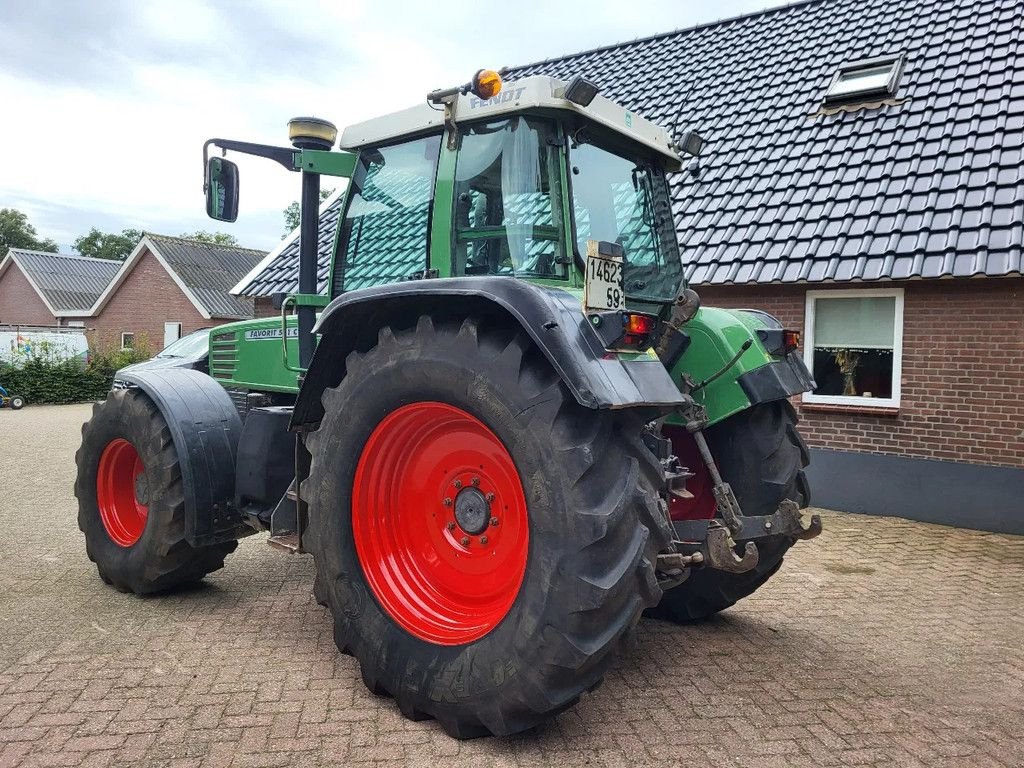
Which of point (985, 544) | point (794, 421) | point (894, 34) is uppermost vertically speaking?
point (894, 34)

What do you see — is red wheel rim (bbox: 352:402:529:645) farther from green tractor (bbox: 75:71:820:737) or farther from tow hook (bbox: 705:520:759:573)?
tow hook (bbox: 705:520:759:573)

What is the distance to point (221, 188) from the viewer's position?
392 centimetres

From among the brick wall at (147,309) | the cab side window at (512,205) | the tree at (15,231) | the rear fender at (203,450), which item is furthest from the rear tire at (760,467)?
the tree at (15,231)

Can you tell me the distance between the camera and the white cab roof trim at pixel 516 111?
3.11 metres

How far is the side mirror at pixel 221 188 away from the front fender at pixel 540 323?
3.66ft

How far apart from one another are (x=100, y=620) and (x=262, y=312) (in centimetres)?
874

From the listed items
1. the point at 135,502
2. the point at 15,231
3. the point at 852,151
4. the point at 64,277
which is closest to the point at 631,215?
the point at 135,502

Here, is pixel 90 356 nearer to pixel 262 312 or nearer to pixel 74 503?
pixel 262 312

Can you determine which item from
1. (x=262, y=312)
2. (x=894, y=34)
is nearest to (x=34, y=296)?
(x=262, y=312)

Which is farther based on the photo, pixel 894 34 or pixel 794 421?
pixel 894 34

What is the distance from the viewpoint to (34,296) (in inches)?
1458

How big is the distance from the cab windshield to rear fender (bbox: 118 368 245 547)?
7.29 feet

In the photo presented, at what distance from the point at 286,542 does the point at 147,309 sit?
1111 inches

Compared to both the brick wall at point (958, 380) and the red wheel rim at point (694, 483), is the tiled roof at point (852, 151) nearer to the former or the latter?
the brick wall at point (958, 380)
